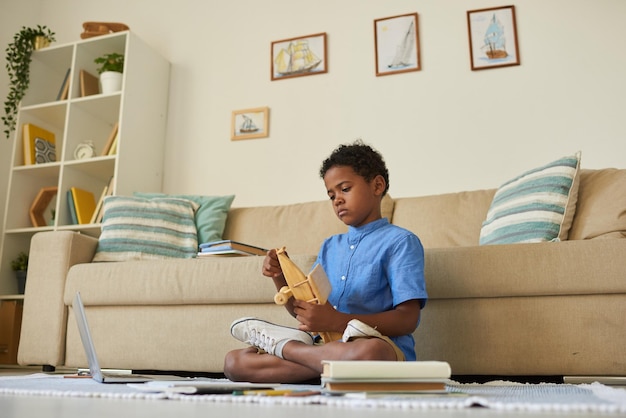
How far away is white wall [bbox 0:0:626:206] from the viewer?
282cm

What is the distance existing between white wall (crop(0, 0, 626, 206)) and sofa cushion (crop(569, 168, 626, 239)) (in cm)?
65

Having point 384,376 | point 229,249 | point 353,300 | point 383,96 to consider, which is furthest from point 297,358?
point 383,96

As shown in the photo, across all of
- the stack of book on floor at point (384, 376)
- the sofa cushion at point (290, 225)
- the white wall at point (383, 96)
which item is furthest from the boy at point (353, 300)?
the white wall at point (383, 96)

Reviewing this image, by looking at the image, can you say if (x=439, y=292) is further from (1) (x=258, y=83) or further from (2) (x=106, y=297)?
(1) (x=258, y=83)

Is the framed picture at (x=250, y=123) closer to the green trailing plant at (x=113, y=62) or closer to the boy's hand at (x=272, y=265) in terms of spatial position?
the green trailing plant at (x=113, y=62)

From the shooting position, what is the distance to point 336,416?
75 centimetres

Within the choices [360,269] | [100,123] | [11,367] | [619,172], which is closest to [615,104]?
[619,172]

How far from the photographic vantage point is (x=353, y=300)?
5.12ft

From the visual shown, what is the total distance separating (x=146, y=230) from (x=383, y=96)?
142cm

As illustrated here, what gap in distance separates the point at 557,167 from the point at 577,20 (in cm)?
116

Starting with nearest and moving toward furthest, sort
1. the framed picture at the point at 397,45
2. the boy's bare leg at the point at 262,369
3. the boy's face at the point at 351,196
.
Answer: the boy's bare leg at the point at 262,369 < the boy's face at the point at 351,196 < the framed picture at the point at 397,45

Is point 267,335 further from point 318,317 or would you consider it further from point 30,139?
point 30,139

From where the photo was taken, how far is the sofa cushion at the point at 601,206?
6.28ft

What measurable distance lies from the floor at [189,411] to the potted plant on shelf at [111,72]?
8.90 ft
